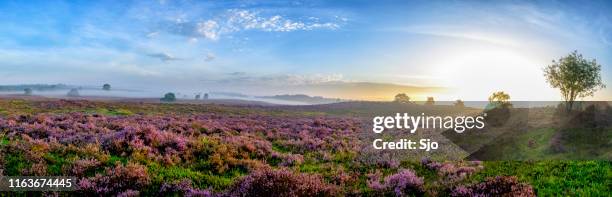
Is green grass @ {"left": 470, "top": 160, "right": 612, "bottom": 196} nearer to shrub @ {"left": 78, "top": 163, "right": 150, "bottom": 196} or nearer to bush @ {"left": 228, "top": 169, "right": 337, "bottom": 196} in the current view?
bush @ {"left": 228, "top": 169, "right": 337, "bottom": 196}

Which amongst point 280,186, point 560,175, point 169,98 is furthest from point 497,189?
point 169,98

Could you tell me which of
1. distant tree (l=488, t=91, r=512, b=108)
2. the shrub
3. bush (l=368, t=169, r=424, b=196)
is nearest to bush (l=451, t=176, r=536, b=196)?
bush (l=368, t=169, r=424, b=196)

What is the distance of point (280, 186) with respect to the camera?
1023cm

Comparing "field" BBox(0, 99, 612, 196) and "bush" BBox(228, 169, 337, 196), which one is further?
"field" BBox(0, 99, 612, 196)

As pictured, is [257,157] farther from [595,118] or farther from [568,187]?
[595,118]

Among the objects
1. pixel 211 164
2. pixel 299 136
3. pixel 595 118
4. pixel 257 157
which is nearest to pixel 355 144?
pixel 299 136

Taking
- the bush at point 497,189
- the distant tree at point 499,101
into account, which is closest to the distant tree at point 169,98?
the distant tree at point 499,101

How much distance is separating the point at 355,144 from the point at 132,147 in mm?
9696

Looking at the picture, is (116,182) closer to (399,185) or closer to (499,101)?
(399,185)

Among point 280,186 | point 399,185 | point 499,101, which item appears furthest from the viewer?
point 499,101

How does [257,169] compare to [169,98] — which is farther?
[169,98]

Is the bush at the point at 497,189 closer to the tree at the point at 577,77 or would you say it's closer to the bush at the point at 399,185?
the bush at the point at 399,185

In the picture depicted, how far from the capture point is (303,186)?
10.3 m

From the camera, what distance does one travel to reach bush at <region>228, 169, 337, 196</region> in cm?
995
